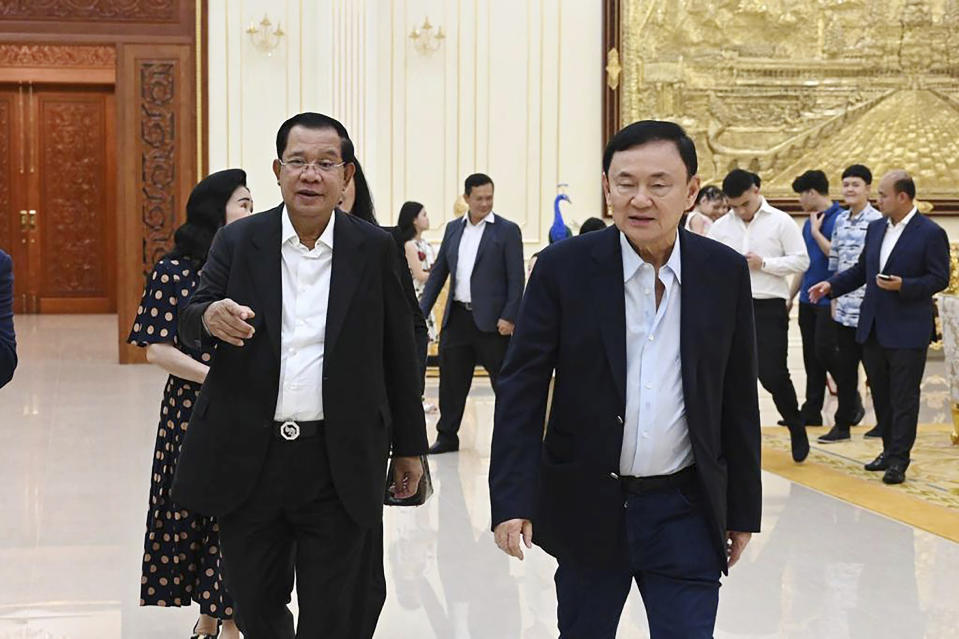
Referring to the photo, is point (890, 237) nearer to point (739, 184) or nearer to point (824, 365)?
point (739, 184)

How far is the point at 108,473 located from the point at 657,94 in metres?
7.37

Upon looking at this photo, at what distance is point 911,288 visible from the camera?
7164mm

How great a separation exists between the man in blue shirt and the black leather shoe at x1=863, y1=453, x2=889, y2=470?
1090 millimetres

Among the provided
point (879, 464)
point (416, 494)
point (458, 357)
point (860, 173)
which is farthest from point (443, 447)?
point (416, 494)

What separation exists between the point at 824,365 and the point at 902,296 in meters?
1.83

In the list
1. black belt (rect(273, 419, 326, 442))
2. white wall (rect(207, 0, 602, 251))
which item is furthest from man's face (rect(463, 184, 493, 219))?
black belt (rect(273, 419, 326, 442))

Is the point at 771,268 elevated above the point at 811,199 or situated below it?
below

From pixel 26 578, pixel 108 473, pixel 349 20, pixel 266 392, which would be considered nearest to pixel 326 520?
pixel 266 392

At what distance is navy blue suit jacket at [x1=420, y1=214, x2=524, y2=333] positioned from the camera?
8055 millimetres

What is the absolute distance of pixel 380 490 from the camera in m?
3.24

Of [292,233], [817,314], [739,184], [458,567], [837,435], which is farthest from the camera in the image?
[817,314]

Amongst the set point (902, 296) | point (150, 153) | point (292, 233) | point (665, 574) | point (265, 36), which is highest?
point (265, 36)

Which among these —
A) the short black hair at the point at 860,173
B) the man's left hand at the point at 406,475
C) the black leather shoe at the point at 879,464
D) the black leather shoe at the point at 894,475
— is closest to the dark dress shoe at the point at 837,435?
the black leather shoe at the point at 879,464

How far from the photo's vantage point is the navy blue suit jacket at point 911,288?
721 cm
